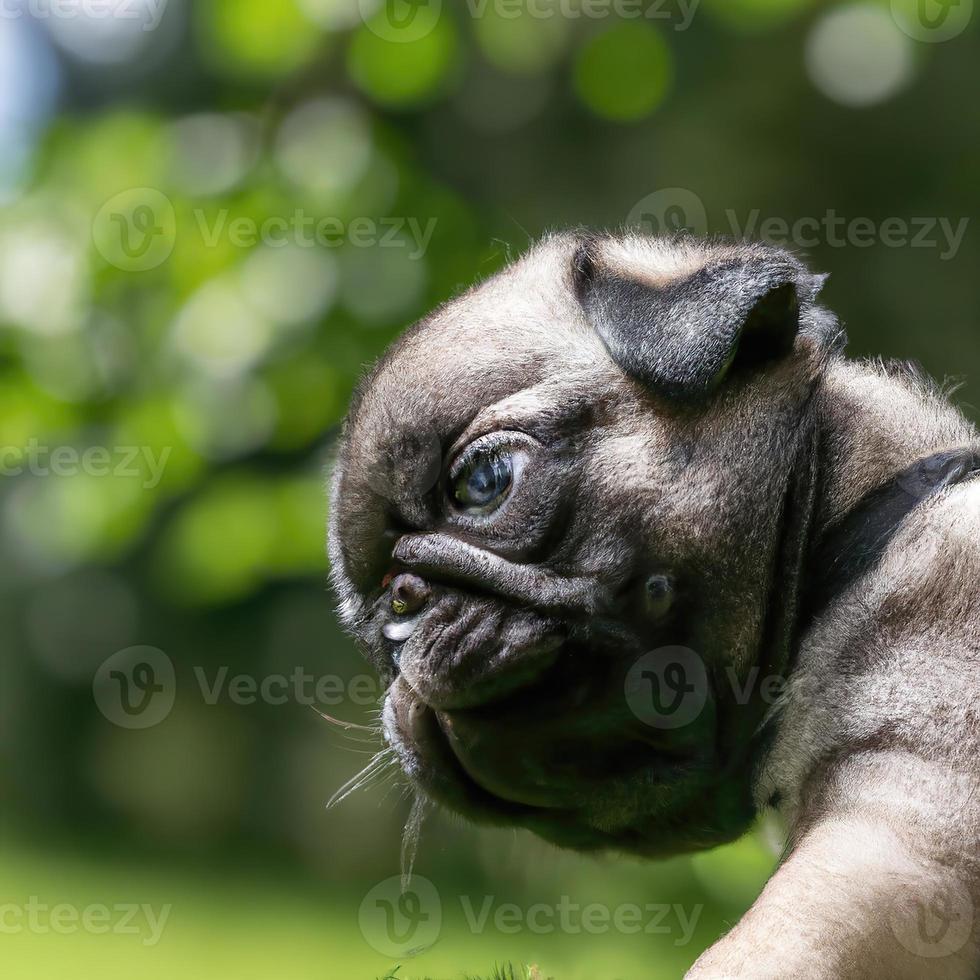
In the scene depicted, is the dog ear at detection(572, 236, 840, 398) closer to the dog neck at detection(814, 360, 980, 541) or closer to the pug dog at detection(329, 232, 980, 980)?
the pug dog at detection(329, 232, 980, 980)

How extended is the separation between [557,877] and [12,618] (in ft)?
16.7

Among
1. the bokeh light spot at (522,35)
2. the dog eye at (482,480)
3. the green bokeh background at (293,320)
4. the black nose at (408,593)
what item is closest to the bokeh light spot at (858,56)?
the green bokeh background at (293,320)

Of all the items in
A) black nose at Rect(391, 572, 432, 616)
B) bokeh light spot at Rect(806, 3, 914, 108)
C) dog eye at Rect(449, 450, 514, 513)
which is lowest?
black nose at Rect(391, 572, 432, 616)

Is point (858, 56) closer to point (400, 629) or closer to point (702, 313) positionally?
point (702, 313)

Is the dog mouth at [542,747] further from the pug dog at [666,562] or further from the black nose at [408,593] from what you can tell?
the black nose at [408,593]

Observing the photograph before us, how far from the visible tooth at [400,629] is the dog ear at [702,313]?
77 centimetres

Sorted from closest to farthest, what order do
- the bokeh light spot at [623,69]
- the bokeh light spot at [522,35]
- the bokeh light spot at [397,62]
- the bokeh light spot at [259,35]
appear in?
1. the bokeh light spot at [259,35]
2. the bokeh light spot at [397,62]
3. the bokeh light spot at [623,69]
4. the bokeh light spot at [522,35]

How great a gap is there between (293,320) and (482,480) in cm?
184

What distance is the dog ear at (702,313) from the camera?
9.17ft

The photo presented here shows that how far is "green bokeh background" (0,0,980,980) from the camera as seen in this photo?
4383 mm

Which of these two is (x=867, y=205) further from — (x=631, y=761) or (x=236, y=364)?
(x=631, y=761)

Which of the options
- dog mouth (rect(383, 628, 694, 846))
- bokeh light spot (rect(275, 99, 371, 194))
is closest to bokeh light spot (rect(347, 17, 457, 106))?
bokeh light spot (rect(275, 99, 371, 194))

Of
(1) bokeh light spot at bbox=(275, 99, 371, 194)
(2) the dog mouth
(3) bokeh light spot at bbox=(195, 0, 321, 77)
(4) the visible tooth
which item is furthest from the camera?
(1) bokeh light spot at bbox=(275, 99, 371, 194)

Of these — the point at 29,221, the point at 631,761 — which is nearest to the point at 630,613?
the point at 631,761
